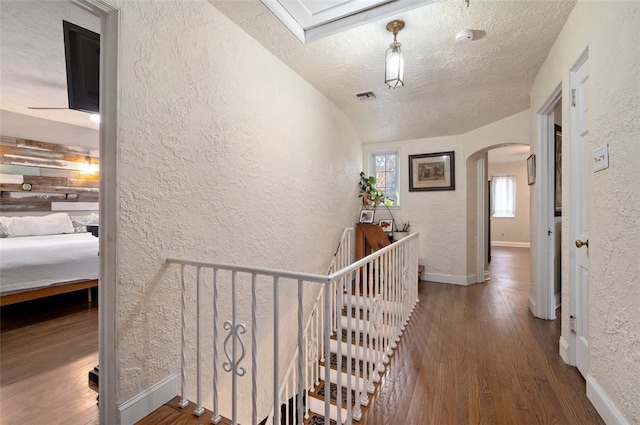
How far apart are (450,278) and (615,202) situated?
3.14 meters

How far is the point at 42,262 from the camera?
286 centimetres

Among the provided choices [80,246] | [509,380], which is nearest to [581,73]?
[509,380]

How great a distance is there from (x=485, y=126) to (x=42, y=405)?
196 inches

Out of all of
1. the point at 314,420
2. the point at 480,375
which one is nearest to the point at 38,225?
the point at 314,420

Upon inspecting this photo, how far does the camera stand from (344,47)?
2289 millimetres

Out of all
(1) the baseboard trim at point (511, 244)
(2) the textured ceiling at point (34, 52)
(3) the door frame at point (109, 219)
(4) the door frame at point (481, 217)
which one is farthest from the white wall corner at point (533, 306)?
(1) the baseboard trim at point (511, 244)

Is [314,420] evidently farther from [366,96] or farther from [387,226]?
[366,96]

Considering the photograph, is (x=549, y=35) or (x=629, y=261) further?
(x=549, y=35)

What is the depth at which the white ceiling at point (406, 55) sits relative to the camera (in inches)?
74.5

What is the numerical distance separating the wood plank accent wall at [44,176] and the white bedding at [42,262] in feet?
2.73

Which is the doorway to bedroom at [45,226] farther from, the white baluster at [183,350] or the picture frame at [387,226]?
the picture frame at [387,226]

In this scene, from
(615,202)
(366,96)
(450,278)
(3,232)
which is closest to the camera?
(615,202)

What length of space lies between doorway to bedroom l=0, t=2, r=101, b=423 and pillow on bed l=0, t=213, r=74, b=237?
0.4 inches

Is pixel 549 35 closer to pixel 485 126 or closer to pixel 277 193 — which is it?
pixel 485 126
